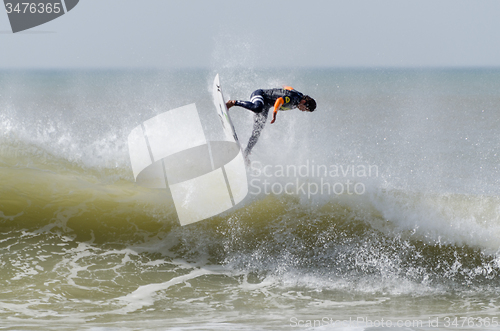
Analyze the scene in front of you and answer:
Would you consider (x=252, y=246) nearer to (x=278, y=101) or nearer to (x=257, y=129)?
(x=257, y=129)

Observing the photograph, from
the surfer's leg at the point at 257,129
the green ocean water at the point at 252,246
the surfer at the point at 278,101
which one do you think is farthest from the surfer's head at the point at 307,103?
the green ocean water at the point at 252,246

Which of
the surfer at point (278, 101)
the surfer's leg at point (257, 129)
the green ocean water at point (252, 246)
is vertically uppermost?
the surfer at point (278, 101)

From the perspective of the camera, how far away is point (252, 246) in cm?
706

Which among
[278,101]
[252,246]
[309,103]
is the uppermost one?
[278,101]

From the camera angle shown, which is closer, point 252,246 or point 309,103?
point 252,246

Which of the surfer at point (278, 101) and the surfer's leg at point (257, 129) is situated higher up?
the surfer at point (278, 101)

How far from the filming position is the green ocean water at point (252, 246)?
5.11 meters

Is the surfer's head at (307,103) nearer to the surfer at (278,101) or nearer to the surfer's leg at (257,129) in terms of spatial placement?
the surfer at (278,101)

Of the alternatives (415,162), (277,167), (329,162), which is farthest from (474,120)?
(277,167)

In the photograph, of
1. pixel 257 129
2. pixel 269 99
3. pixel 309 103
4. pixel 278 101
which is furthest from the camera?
pixel 257 129

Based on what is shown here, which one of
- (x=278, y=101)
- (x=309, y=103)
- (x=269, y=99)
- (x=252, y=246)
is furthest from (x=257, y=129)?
(x=252, y=246)

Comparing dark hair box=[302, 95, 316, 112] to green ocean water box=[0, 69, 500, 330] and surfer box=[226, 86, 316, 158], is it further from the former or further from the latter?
green ocean water box=[0, 69, 500, 330]

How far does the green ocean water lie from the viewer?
511cm

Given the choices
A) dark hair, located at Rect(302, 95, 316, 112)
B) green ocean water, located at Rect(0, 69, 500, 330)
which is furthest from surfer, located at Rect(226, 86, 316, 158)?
green ocean water, located at Rect(0, 69, 500, 330)
